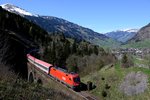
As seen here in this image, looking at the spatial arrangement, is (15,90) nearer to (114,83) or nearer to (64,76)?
(64,76)

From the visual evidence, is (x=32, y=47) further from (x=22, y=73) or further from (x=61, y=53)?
(x=22, y=73)

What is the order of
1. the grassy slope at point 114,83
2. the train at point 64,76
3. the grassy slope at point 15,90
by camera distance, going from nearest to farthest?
1. the grassy slope at point 15,90
2. the grassy slope at point 114,83
3. the train at point 64,76

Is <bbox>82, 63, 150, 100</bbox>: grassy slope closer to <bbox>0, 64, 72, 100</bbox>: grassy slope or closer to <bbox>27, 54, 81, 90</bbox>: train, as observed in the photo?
<bbox>27, 54, 81, 90</bbox>: train

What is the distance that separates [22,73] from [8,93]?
732 centimetres

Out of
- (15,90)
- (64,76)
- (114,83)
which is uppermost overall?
Answer: (15,90)

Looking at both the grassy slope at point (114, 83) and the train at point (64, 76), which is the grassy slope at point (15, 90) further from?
the train at point (64, 76)

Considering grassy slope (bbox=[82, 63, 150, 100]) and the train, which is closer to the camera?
grassy slope (bbox=[82, 63, 150, 100])

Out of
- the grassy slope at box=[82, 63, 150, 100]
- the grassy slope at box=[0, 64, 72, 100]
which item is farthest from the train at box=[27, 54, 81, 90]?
the grassy slope at box=[0, 64, 72, 100]

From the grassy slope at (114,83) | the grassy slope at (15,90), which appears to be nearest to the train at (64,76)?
the grassy slope at (114,83)

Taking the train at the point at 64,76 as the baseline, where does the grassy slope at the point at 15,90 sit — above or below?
above

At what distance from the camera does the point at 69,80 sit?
5206 centimetres

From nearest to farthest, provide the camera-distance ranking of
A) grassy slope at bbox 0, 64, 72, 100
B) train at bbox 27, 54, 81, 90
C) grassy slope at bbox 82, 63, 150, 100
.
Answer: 1. grassy slope at bbox 0, 64, 72, 100
2. grassy slope at bbox 82, 63, 150, 100
3. train at bbox 27, 54, 81, 90

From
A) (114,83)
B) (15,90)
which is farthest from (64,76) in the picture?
(15,90)

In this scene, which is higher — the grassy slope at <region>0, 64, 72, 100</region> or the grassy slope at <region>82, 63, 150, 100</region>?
the grassy slope at <region>0, 64, 72, 100</region>
